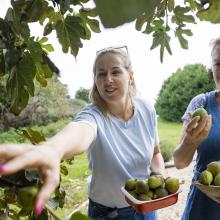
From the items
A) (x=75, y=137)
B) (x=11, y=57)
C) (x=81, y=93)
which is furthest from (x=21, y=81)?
(x=81, y=93)

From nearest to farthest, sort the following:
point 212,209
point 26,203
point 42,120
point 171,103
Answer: point 26,203, point 212,209, point 42,120, point 171,103

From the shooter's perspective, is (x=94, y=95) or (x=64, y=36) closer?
(x=64, y=36)

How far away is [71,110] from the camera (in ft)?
36.6

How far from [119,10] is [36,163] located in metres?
0.31

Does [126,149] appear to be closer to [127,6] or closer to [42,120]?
[127,6]

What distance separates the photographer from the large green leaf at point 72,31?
49.0 inches

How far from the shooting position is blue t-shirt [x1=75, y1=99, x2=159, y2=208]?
188 centimetres

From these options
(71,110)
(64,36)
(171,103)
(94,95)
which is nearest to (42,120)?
(71,110)

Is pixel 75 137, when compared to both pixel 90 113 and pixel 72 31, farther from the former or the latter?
pixel 90 113

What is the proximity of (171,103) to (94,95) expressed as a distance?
10.9 m

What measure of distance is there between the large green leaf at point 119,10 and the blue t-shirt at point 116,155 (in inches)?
60.8

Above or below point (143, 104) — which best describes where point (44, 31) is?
above

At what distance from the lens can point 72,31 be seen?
4.15 feet

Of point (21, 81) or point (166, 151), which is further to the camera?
point (166, 151)
